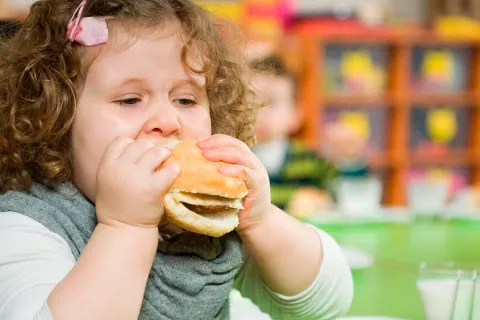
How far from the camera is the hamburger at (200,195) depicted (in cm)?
71

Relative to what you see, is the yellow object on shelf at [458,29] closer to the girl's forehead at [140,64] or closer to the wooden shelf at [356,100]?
the wooden shelf at [356,100]

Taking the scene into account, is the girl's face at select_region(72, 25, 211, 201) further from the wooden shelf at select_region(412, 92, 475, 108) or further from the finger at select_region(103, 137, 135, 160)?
the wooden shelf at select_region(412, 92, 475, 108)

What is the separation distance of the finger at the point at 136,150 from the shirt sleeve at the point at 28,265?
0.40ft

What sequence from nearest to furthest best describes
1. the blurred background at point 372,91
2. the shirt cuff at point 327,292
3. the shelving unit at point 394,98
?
1. the shirt cuff at point 327,292
2. the blurred background at point 372,91
3. the shelving unit at point 394,98

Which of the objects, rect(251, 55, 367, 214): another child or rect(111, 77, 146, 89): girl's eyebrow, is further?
rect(251, 55, 367, 214): another child

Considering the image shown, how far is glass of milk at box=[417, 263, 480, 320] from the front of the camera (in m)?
0.84

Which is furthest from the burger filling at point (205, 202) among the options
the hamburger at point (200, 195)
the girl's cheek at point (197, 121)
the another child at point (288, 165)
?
the another child at point (288, 165)

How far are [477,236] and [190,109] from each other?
1022 mm

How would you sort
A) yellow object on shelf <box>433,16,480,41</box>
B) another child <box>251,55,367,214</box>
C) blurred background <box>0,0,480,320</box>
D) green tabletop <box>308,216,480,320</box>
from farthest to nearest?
yellow object on shelf <box>433,16,480,41</box> → blurred background <box>0,0,480,320</box> → another child <box>251,55,367,214</box> → green tabletop <box>308,216,480,320</box>

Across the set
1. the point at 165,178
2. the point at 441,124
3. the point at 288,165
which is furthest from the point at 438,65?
Result: the point at 165,178

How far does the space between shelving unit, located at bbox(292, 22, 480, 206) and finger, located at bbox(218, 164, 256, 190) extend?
3.67m

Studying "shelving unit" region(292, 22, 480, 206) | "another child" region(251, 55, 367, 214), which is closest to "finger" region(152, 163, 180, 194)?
"another child" region(251, 55, 367, 214)

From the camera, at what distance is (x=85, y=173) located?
825 millimetres

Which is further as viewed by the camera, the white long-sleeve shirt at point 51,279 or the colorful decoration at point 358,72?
the colorful decoration at point 358,72
